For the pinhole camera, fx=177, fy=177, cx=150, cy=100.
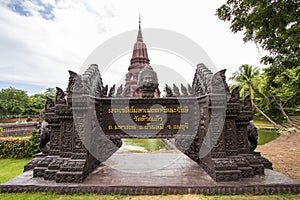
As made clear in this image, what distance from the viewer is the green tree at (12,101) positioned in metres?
35.4

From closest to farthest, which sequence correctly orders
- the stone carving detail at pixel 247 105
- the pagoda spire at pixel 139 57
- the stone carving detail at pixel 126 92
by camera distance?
the stone carving detail at pixel 247 105
the stone carving detail at pixel 126 92
the pagoda spire at pixel 139 57

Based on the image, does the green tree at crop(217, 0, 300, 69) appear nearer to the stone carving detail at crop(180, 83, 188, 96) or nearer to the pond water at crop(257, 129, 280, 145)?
the stone carving detail at crop(180, 83, 188, 96)

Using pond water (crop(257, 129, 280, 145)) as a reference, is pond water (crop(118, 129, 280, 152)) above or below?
above

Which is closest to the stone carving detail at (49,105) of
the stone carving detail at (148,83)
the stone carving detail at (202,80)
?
the stone carving detail at (148,83)

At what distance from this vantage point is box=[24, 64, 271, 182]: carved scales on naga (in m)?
3.77

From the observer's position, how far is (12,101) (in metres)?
36.4

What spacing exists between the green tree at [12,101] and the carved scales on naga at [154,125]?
39974 mm

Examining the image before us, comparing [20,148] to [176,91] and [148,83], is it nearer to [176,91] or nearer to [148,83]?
[148,83]

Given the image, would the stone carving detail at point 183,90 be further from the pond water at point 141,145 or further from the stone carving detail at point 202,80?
the pond water at point 141,145

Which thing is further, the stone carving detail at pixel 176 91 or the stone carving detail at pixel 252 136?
the stone carving detail at pixel 176 91

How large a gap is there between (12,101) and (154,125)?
1686 inches

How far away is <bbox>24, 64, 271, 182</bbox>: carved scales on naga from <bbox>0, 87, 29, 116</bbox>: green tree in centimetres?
3997

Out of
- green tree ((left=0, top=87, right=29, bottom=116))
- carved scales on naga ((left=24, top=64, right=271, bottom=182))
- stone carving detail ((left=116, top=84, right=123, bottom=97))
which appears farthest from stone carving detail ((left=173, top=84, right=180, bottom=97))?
green tree ((left=0, top=87, right=29, bottom=116))

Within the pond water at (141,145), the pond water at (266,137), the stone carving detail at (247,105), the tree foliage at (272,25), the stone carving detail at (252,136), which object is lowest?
the pond water at (266,137)
